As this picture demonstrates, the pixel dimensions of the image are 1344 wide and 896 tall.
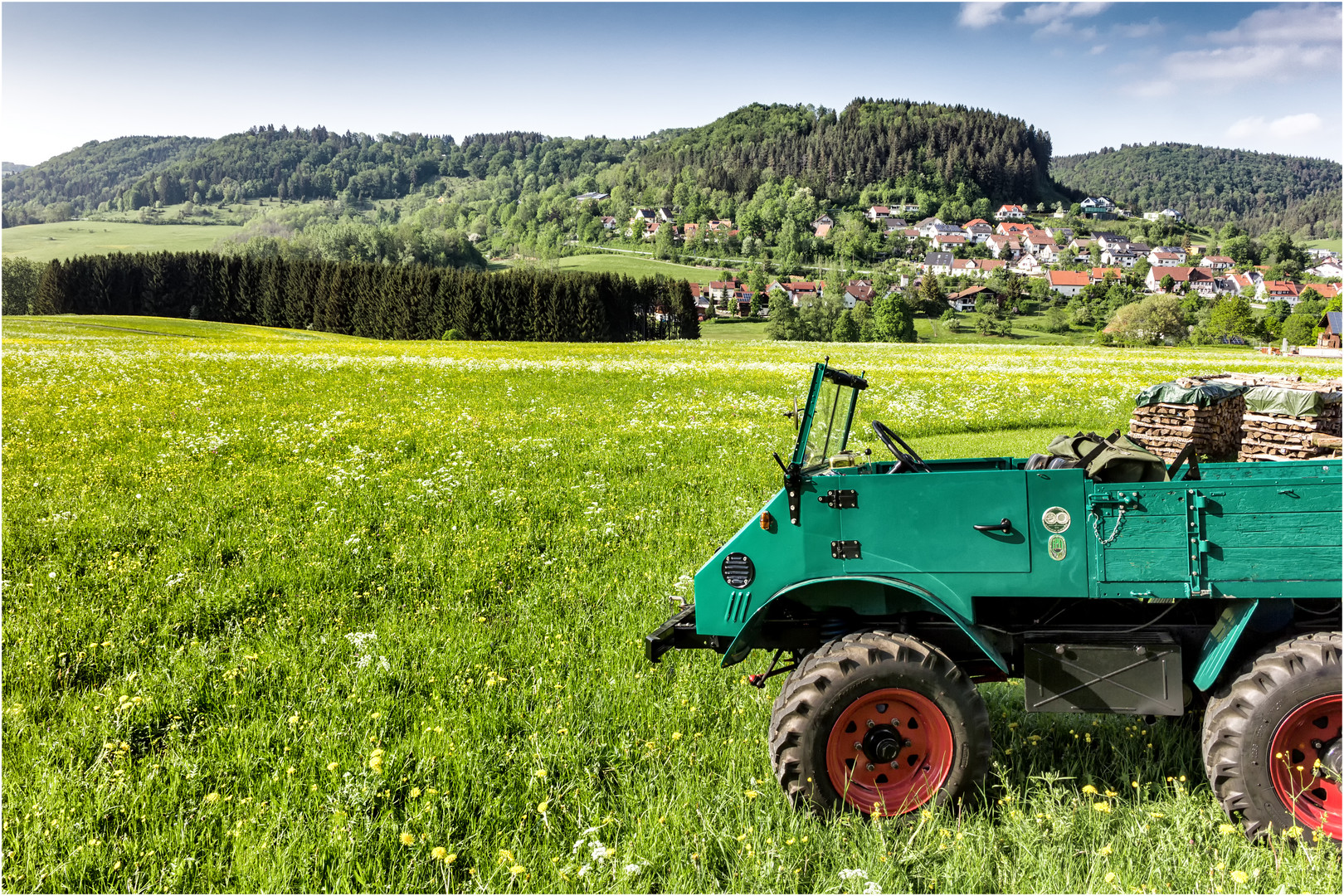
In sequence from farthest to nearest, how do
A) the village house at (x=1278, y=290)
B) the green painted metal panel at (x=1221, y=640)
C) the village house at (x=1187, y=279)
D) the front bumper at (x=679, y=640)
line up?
the village house at (x=1187, y=279) → the village house at (x=1278, y=290) → the front bumper at (x=679, y=640) → the green painted metal panel at (x=1221, y=640)

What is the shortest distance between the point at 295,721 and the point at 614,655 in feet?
8.14

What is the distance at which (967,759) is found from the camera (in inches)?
169

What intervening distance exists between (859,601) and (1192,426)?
16.0m

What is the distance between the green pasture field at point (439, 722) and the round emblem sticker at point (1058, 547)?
1.37m

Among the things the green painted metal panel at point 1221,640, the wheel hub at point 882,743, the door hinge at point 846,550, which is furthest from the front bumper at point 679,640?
the green painted metal panel at point 1221,640

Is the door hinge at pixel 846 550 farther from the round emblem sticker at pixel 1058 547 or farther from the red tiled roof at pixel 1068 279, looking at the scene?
the red tiled roof at pixel 1068 279

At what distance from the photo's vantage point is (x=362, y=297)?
9031 cm

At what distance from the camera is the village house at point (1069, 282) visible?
165 meters

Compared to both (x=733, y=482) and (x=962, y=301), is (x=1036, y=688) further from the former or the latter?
(x=962, y=301)

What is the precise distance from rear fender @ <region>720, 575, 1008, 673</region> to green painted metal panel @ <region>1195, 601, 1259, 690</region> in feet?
3.44

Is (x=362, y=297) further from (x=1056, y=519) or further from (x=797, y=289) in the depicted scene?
(x=797, y=289)

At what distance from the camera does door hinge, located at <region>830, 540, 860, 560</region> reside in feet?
15.0

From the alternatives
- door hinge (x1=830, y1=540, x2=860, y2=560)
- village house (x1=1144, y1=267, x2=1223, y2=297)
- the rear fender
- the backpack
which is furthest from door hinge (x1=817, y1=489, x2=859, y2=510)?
village house (x1=1144, y1=267, x2=1223, y2=297)

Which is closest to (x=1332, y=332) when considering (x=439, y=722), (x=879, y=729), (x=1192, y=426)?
(x=1192, y=426)
